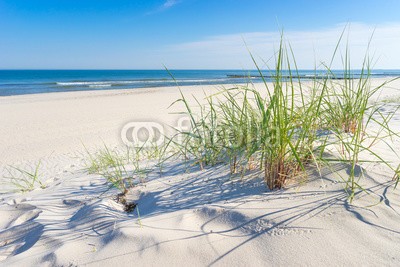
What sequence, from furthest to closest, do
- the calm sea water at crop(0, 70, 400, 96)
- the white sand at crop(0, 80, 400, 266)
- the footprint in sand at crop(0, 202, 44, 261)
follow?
the calm sea water at crop(0, 70, 400, 96)
the footprint in sand at crop(0, 202, 44, 261)
the white sand at crop(0, 80, 400, 266)

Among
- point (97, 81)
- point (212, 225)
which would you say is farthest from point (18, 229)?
point (97, 81)

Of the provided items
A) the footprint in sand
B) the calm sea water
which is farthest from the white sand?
the calm sea water

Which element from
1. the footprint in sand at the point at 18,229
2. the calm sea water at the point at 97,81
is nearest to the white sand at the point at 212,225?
the footprint in sand at the point at 18,229

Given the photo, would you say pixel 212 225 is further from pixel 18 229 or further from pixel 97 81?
pixel 97 81

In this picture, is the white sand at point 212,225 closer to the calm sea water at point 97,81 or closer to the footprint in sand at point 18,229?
the footprint in sand at point 18,229

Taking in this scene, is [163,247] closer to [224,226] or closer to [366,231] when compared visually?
[224,226]

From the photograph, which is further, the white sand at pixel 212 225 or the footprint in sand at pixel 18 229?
the footprint in sand at pixel 18 229

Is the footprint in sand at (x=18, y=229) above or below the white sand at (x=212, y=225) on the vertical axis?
below

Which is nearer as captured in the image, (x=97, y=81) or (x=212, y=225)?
(x=212, y=225)

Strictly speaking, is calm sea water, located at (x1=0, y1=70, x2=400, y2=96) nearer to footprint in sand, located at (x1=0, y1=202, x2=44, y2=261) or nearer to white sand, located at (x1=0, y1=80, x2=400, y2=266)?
white sand, located at (x1=0, y1=80, x2=400, y2=266)

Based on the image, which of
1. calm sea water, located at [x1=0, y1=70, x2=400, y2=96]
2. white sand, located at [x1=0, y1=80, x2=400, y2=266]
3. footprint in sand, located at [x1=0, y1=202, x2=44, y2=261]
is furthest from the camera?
calm sea water, located at [x1=0, y1=70, x2=400, y2=96]

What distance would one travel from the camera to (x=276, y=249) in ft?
3.19

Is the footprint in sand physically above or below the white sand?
below

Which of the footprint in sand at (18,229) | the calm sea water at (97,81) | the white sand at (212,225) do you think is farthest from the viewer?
the calm sea water at (97,81)
